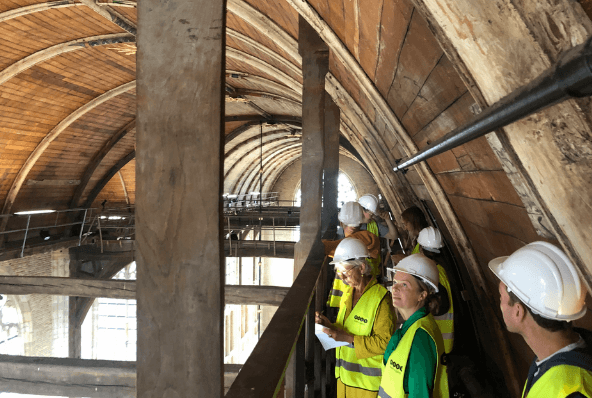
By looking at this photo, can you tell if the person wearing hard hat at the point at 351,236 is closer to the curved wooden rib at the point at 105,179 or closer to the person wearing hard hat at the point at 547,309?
the person wearing hard hat at the point at 547,309

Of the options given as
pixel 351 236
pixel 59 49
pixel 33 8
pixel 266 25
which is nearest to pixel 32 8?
pixel 33 8

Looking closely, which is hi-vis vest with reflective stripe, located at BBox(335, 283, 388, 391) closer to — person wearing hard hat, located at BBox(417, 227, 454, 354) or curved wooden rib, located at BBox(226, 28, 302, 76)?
person wearing hard hat, located at BBox(417, 227, 454, 354)

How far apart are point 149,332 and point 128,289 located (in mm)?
5404

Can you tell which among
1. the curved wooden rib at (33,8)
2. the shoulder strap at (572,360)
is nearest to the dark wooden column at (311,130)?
the shoulder strap at (572,360)

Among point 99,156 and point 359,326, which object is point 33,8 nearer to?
point 99,156

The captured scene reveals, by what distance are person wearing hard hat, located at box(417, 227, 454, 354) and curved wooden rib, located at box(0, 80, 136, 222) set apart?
11317mm

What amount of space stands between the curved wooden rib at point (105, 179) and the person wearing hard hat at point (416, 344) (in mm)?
16114

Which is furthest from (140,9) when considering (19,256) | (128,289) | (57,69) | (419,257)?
(19,256)

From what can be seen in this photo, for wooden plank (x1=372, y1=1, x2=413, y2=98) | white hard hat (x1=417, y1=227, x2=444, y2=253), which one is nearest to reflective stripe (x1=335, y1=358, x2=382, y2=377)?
white hard hat (x1=417, y1=227, x2=444, y2=253)

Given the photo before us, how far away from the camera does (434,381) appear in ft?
7.38

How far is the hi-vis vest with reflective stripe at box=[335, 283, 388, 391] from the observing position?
10.2 ft

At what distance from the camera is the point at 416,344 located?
89.7 inches

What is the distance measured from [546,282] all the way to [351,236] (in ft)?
9.04

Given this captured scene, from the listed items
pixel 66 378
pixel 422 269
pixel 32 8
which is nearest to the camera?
pixel 422 269
